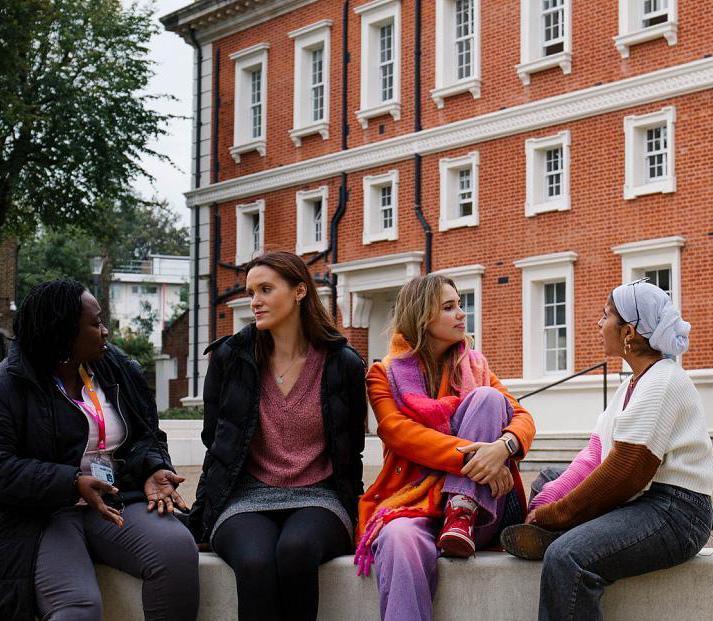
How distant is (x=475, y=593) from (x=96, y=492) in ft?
4.90

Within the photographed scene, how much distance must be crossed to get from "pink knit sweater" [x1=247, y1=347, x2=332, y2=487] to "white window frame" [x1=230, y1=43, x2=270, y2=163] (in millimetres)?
27085

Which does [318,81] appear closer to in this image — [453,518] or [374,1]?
[374,1]

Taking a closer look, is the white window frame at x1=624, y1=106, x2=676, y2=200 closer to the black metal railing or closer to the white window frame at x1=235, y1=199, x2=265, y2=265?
the black metal railing

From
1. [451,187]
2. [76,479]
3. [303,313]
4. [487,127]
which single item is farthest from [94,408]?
[451,187]

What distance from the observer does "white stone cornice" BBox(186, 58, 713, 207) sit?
23.0 meters

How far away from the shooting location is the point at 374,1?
29.0 meters

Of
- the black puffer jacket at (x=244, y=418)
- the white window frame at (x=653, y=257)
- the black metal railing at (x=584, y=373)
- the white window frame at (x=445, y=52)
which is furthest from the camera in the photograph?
the white window frame at (x=445, y=52)

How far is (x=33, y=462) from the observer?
16.1ft

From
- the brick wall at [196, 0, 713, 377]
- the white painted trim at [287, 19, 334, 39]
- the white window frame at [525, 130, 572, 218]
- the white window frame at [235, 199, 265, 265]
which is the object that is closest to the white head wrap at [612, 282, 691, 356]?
the brick wall at [196, 0, 713, 377]

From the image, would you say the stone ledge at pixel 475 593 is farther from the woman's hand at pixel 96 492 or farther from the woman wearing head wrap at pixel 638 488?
the woman's hand at pixel 96 492

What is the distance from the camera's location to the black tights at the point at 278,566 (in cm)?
494

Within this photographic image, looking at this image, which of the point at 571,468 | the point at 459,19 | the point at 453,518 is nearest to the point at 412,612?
the point at 453,518

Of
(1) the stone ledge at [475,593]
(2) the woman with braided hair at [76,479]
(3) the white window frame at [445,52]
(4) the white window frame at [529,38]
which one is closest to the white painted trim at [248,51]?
(3) the white window frame at [445,52]

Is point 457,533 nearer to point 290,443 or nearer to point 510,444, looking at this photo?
point 510,444
